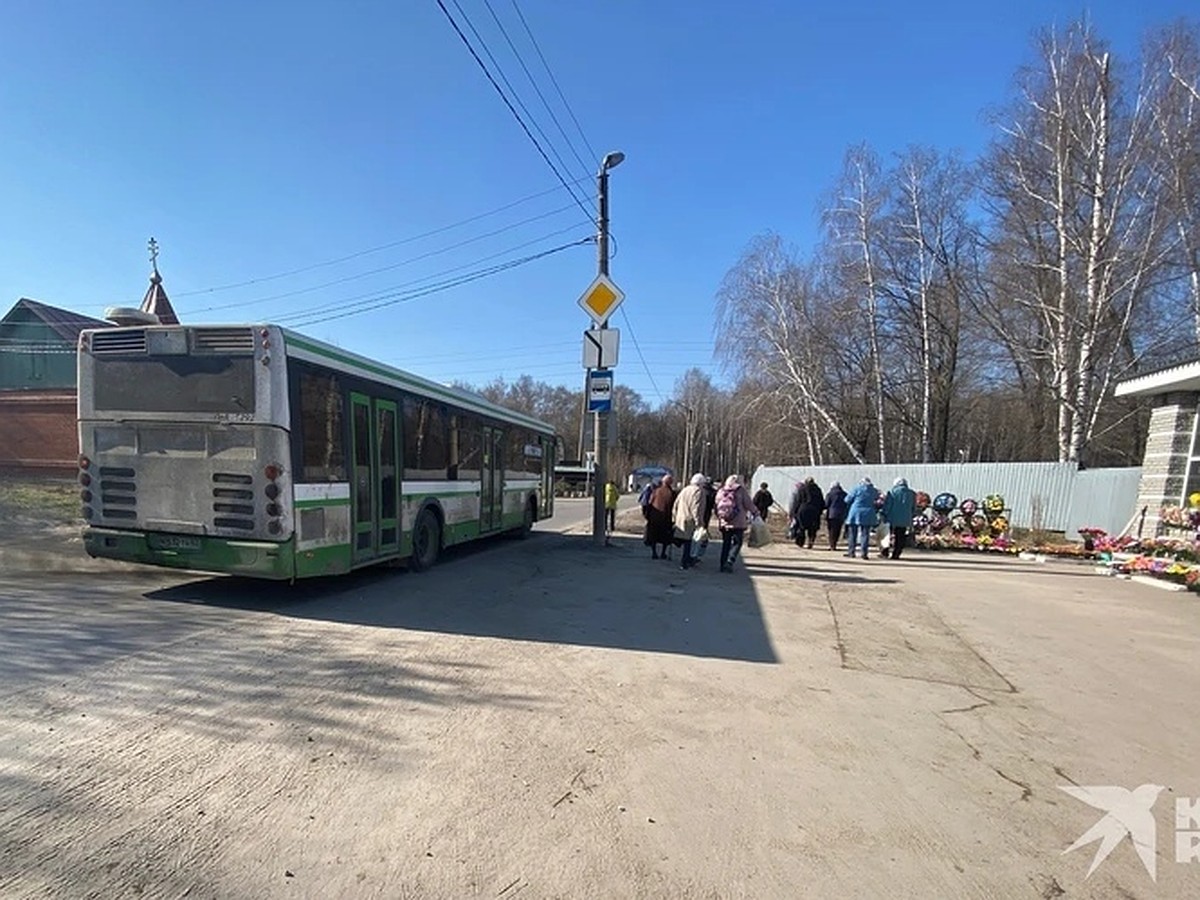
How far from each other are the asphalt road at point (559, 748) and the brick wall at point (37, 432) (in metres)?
19.0

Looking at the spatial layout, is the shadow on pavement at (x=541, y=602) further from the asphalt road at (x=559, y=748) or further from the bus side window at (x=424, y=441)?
the bus side window at (x=424, y=441)

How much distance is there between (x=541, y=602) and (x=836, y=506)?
10349 mm

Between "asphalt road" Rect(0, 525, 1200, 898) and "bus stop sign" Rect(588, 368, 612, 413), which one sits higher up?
"bus stop sign" Rect(588, 368, 612, 413)

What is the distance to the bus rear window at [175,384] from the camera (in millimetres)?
6414

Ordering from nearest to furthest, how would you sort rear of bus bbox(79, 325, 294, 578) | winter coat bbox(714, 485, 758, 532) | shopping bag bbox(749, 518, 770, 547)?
rear of bus bbox(79, 325, 294, 578) < winter coat bbox(714, 485, 758, 532) < shopping bag bbox(749, 518, 770, 547)

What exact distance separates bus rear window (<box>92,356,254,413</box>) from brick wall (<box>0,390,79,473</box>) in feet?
66.0

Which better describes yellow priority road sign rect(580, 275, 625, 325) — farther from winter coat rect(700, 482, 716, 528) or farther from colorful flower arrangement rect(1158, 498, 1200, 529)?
colorful flower arrangement rect(1158, 498, 1200, 529)

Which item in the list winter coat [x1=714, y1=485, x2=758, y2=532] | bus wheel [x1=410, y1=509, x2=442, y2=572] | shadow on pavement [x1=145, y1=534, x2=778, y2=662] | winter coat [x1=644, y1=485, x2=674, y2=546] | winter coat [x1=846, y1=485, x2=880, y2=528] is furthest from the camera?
winter coat [x1=846, y1=485, x2=880, y2=528]

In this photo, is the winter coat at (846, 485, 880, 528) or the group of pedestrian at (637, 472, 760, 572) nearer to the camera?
the group of pedestrian at (637, 472, 760, 572)

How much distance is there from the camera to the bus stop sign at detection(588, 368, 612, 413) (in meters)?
13.4

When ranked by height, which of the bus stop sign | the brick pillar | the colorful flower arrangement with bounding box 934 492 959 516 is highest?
the bus stop sign

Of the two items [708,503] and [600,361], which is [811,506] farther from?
[600,361]

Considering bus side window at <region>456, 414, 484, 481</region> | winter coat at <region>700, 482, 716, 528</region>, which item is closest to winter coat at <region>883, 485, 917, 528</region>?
winter coat at <region>700, 482, 716, 528</region>

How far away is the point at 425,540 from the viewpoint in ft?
31.7
